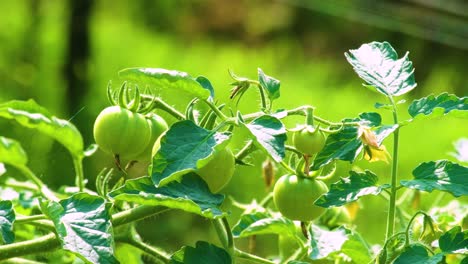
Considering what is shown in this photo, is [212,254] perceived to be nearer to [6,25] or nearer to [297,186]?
[297,186]

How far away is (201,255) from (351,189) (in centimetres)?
11

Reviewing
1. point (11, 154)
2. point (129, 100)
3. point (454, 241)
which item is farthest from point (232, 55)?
point (454, 241)

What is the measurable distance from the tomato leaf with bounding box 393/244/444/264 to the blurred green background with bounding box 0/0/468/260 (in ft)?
5.20

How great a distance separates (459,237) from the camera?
0.61 meters

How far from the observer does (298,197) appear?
0.67 meters

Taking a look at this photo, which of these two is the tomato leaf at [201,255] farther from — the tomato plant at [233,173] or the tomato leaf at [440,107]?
the tomato leaf at [440,107]

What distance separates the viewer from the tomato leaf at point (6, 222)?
0.59 metres

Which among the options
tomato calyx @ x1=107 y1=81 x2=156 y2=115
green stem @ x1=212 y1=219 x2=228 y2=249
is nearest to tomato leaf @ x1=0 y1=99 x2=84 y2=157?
tomato calyx @ x1=107 y1=81 x2=156 y2=115

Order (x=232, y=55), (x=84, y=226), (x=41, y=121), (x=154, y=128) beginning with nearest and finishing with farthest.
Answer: (x=84, y=226) → (x=154, y=128) → (x=41, y=121) → (x=232, y=55)

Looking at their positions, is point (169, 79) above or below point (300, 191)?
above

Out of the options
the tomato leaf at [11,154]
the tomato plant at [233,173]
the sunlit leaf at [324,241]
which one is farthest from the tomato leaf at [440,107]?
the tomato leaf at [11,154]

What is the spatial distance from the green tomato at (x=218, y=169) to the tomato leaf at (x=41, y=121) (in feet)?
0.74

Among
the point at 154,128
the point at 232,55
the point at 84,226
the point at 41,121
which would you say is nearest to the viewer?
the point at 84,226

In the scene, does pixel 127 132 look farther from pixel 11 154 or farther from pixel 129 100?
pixel 11 154
